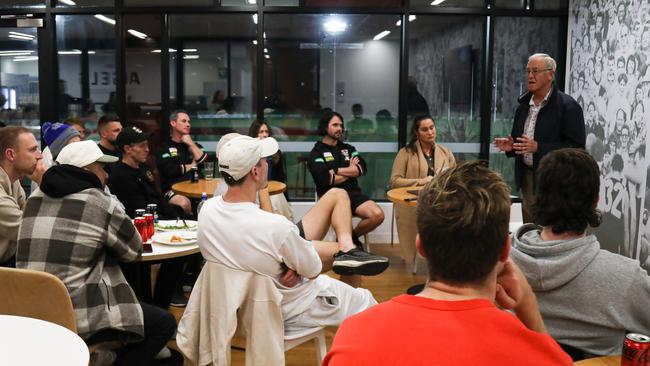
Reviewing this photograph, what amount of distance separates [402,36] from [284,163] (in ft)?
5.73

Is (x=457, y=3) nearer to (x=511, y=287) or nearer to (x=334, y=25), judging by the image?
(x=334, y=25)

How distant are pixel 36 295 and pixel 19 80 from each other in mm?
5184

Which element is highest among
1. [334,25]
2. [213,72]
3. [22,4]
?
[22,4]

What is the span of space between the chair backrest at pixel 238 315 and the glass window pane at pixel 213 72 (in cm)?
394

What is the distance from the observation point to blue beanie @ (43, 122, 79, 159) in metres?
4.29

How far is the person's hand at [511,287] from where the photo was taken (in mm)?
1393

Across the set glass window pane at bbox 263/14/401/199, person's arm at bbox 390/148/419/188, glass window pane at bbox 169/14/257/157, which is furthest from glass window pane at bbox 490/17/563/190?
glass window pane at bbox 169/14/257/157

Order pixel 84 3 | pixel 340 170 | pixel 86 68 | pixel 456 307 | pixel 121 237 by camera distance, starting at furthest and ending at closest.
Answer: pixel 86 68
pixel 84 3
pixel 340 170
pixel 121 237
pixel 456 307

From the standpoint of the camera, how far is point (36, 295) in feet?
6.32

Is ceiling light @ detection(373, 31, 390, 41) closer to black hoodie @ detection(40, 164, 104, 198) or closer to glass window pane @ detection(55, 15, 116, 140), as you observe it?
glass window pane @ detection(55, 15, 116, 140)

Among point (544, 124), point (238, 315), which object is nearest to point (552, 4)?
point (544, 124)

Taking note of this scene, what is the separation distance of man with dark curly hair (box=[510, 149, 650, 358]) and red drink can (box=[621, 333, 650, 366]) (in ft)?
1.01

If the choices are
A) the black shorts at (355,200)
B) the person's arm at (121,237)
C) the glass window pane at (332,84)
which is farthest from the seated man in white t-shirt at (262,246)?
the glass window pane at (332,84)

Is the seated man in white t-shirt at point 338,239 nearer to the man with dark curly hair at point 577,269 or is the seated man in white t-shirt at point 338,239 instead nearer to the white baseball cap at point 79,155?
the white baseball cap at point 79,155
